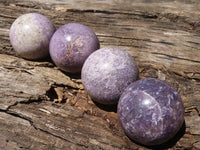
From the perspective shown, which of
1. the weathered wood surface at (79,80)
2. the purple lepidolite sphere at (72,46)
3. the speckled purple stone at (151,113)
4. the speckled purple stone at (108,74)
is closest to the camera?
the speckled purple stone at (151,113)

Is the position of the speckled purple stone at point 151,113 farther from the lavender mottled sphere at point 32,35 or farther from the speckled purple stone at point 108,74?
the lavender mottled sphere at point 32,35

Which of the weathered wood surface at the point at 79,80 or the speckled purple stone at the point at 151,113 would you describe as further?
the weathered wood surface at the point at 79,80

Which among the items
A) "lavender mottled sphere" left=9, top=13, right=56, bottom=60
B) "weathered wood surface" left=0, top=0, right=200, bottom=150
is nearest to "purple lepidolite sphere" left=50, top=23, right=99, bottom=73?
"lavender mottled sphere" left=9, top=13, right=56, bottom=60

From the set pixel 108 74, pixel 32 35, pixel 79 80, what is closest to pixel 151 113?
pixel 108 74

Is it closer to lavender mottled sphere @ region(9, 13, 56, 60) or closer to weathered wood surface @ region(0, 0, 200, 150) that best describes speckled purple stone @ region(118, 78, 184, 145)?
weathered wood surface @ region(0, 0, 200, 150)

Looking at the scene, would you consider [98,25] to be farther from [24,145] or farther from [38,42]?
[24,145]

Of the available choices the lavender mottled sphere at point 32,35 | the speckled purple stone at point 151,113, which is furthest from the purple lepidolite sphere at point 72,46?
the speckled purple stone at point 151,113

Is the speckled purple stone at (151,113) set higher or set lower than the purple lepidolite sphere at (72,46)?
lower

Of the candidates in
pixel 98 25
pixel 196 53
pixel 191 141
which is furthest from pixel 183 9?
pixel 191 141
